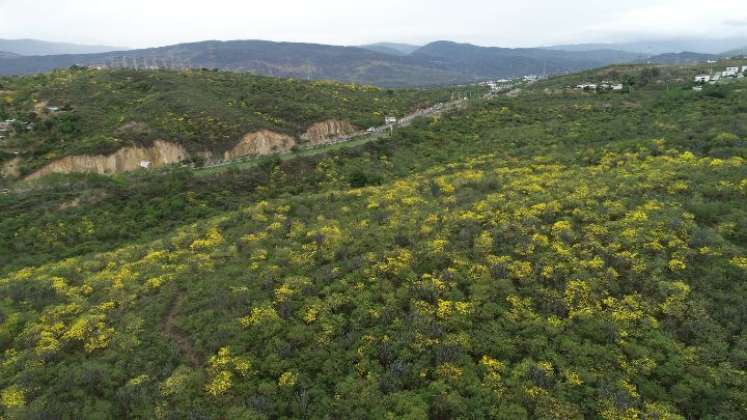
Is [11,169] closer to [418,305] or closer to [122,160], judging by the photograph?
[122,160]

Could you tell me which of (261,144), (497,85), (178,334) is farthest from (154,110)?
(497,85)

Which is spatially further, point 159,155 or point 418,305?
point 159,155

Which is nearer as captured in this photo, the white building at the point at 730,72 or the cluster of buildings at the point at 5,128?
the cluster of buildings at the point at 5,128

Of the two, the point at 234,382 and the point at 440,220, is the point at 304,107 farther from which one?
the point at 234,382

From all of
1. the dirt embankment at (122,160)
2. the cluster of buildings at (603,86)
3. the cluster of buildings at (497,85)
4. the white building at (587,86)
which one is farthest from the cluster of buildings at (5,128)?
the cluster of buildings at (497,85)

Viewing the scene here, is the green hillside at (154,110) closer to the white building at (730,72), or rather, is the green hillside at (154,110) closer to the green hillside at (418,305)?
the green hillside at (418,305)

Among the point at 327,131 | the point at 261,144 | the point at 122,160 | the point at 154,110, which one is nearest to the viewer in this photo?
the point at 122,160
